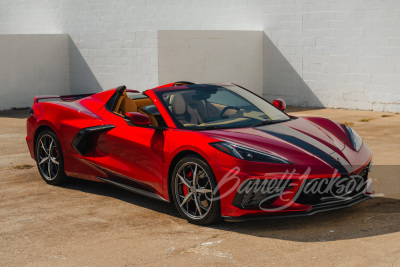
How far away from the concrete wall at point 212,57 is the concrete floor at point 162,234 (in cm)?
835

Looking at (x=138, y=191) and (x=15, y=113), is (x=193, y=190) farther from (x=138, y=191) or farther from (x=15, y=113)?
(x=15, y=113)

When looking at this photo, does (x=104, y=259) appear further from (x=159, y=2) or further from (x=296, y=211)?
(x=159, y=2)

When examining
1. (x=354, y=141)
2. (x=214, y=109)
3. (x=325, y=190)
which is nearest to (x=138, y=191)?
(x=214, y=109)

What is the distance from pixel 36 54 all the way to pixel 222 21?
5307 mm

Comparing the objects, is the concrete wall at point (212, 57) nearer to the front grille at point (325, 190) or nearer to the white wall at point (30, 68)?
the white wall at point (30, 68)

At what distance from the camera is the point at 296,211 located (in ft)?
17.5

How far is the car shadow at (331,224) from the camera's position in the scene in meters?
5.27

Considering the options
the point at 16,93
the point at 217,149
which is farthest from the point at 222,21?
the point at 217,149

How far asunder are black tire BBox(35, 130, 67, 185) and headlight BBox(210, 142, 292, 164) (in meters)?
2.56

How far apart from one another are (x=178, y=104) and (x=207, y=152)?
1.00 m

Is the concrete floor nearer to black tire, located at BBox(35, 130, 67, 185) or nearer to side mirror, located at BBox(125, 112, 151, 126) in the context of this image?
black tire, located at BBox(35, 130, 67, 185)

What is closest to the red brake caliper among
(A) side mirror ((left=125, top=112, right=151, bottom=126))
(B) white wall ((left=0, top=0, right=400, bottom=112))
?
(A) side mirror ((left=125, top=112, right=151, bottom=126))

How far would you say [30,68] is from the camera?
17.6 m

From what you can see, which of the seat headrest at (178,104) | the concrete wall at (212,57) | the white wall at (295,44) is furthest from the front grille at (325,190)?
the concrete wall at (212,57)
